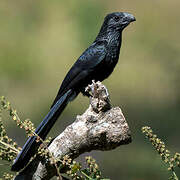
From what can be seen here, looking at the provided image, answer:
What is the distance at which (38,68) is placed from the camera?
844 cm

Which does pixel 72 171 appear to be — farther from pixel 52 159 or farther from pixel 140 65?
pixel 140 65

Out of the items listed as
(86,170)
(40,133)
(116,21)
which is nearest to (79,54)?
(116,21)

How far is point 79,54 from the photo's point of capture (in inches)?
325

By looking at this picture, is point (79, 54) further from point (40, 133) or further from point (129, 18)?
point (40, 133)

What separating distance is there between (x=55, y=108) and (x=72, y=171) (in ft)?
4.15

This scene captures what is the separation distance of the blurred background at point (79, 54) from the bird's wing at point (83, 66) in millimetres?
1862

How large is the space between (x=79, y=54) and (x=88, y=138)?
556 centimetres

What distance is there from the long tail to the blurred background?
2.08 metres

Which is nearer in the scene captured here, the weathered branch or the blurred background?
the weathered branch

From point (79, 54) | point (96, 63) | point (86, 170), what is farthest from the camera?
point (79, 54)

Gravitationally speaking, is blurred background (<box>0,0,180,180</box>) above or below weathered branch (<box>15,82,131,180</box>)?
above

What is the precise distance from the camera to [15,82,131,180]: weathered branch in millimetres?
2730

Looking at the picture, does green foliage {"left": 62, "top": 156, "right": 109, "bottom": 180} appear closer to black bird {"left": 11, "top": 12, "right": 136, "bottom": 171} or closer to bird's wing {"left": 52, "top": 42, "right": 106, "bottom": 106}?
black bird {"left": 11, "top": 12, "right": 136, "bottom": 171}

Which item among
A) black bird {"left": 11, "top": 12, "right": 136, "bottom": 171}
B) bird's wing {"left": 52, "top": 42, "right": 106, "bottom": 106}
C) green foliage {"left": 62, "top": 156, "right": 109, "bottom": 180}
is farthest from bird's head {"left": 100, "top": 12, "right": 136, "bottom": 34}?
green foliage {"left": 62, "top": 156, "right": 109, "bottom": 180}
